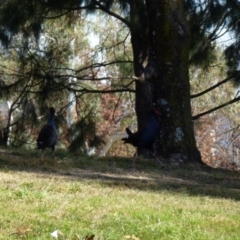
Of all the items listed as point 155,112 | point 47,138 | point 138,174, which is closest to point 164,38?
point 155,112

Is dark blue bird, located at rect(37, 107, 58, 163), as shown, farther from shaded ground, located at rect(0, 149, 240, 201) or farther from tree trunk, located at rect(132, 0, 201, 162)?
tree trunk, located at rect(132, 0, 201, 162)

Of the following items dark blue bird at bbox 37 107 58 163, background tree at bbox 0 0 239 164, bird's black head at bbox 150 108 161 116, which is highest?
background tree at bbox 0 0 239 164

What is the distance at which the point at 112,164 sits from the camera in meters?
9.80

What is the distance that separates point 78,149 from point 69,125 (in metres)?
1.12

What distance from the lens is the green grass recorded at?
4.70 meters

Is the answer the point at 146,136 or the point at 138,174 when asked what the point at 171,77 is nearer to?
the point at 146,136

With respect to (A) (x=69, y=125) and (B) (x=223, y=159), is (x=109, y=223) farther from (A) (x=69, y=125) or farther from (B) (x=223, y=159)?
(B) (x=223, y=159)

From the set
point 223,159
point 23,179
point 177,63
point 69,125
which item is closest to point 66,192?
point 23,179

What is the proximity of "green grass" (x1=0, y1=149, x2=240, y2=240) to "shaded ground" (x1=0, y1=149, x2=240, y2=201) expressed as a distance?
1 centimetres

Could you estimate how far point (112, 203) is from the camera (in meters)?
5.79

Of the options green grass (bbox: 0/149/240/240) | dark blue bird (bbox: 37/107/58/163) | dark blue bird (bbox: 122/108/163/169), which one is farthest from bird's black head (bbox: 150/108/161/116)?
dark blue bird (bbox: 37/107/58/163)

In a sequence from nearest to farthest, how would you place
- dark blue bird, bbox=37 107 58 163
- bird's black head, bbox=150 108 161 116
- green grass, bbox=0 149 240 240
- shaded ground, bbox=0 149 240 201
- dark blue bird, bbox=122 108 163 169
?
green grass, bbox=0 149 240 240 → shaded ground, bbox=0 149 240 201 → dark blue bird, bbox=37 107 58 163 → dark blue bird, bbox=122 108 163 169 → bird's black head, bbox=150 108 161 116

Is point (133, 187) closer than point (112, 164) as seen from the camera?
Yes

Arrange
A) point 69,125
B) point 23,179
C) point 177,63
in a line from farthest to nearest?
point 69,125, point 177,63, point 23,179
